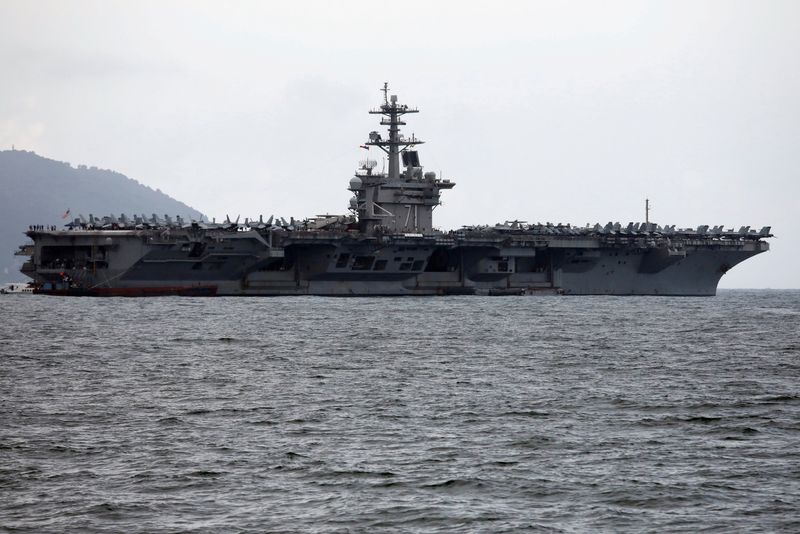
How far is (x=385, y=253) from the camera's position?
5750 cm

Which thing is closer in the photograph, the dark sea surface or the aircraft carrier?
the dark sea surface

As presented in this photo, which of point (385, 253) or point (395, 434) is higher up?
point (385, 253)

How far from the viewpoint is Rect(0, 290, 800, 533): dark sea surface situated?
12320mm

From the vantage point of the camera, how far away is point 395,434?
16.7 m

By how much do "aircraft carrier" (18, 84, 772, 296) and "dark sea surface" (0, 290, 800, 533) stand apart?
19.9 metres

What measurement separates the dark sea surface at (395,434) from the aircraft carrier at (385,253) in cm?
1990

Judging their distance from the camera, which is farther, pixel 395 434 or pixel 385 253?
pixel 385 253

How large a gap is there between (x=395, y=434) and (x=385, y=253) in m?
41.0

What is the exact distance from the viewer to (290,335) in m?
34.6

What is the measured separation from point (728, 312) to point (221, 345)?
3038 centimetres

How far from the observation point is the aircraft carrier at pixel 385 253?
53312 millimetres

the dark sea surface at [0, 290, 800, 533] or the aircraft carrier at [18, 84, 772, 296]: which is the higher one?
the aircraft carrier at [18, 84, 772, 296]

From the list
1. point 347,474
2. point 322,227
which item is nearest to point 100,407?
point 347,474

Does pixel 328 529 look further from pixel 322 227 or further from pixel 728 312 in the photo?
pixel 322 227
